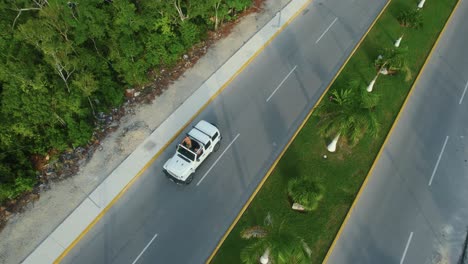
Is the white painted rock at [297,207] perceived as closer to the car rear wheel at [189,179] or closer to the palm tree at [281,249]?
the palm tree at [281,249]

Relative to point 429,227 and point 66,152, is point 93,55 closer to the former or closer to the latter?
point 66,152

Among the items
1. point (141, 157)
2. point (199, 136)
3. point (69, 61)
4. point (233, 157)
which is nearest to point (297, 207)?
point (233, 157)

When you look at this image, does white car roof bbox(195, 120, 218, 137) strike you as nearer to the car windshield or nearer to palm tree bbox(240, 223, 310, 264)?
the car windshield

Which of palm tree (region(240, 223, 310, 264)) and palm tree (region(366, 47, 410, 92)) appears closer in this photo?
palm tree (region(240, 223, 310, 264))

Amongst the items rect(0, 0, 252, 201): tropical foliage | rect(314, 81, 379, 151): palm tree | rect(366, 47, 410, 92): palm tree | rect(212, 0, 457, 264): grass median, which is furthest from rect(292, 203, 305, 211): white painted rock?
rect(0, 0, 252, 201): tropical foliage

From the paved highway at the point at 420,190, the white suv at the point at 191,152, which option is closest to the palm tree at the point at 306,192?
the paved highway at the point at 420,190

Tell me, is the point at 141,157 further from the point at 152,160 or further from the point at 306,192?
the point at 306,192

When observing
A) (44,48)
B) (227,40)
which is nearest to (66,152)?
(44,48)
